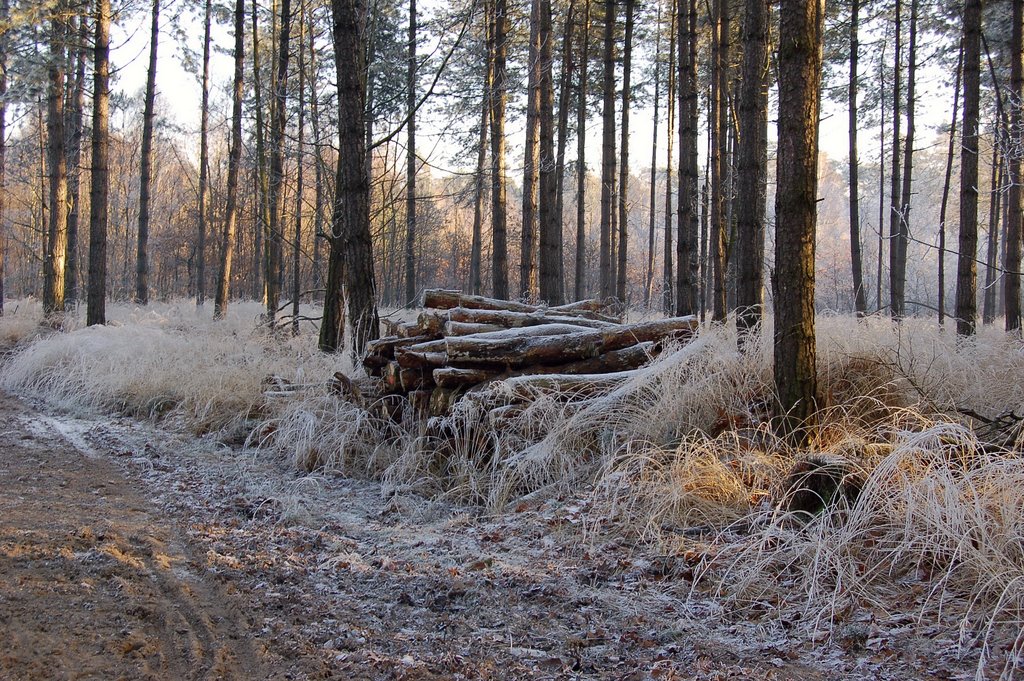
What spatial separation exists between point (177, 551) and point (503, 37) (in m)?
11.9

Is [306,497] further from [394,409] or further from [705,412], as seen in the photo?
[705,412]

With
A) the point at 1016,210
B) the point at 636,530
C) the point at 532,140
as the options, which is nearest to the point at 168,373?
the point at 636,530

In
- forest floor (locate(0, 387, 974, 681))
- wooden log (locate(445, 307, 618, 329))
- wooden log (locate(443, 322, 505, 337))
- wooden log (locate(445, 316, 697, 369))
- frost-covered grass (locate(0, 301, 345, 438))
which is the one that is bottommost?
forest floor (locate(0, 387, 974, 681))

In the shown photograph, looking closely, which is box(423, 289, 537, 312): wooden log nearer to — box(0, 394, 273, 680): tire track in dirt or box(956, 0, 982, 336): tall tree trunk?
box(0, 394, 273, 680): tire track in dirt

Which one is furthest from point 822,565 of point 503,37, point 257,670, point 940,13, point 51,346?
point 940,13

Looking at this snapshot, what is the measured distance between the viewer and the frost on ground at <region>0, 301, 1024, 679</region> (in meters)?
2.68

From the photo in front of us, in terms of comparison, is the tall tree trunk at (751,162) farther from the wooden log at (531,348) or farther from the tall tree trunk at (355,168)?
the tall tree trunk at (355,168)

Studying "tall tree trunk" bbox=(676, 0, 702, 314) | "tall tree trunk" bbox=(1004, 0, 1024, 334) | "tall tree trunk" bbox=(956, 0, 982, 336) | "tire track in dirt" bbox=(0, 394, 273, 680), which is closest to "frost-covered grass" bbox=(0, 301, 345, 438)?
"tire track in dirt" bbox=(0, 394, 273, 680)

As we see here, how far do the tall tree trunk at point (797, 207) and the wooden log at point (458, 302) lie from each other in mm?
2963

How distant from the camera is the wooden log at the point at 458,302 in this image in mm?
6727

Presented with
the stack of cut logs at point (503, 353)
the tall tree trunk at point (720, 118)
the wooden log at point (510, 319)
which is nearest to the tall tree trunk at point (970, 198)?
the tall tree trunk at point (720, 118)

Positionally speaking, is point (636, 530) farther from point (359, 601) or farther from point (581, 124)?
point (581, 124)

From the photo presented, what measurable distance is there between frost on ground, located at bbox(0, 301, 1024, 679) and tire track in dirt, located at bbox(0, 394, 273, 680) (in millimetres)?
135

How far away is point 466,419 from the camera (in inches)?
202
